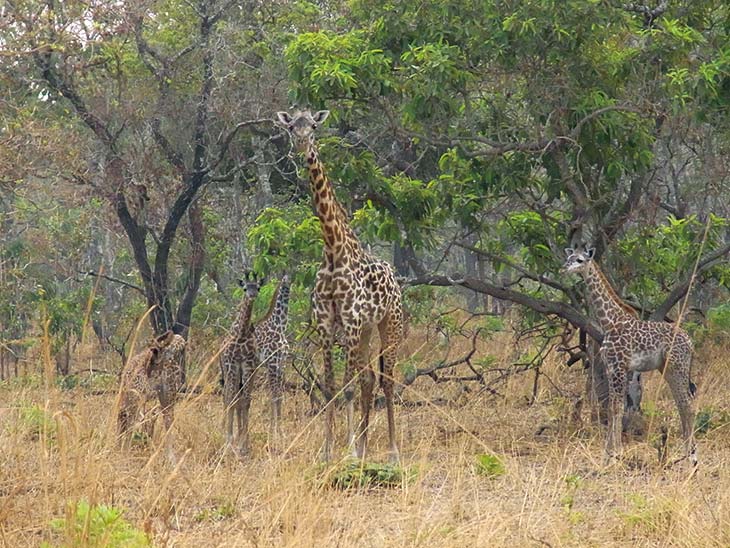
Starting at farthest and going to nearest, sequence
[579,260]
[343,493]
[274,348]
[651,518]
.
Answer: [274,348] < [579,260] < [343,493] < [651,518]

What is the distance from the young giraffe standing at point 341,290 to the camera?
346 inches

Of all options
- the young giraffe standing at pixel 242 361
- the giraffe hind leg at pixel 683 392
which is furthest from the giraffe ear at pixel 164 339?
the giraffe hind leg at pixel 683 392

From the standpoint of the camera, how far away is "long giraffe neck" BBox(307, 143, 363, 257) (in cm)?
888

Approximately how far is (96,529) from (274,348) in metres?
4.84

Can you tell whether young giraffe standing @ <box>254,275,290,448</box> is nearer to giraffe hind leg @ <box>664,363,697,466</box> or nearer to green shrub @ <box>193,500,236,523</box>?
green shrub @ <box>193,500,236,523</box>

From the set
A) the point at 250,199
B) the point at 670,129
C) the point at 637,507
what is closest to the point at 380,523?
the point at 637,507

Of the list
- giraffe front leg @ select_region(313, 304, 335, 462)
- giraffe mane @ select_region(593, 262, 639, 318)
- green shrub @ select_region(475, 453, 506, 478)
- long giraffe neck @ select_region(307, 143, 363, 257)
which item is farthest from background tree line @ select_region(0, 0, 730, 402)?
green shrub @ select_region(475, 453, 506, 478)

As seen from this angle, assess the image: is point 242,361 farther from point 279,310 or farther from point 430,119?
point 430,119

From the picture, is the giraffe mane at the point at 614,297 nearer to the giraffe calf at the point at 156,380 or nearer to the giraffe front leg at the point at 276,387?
the giraffe front leg at the point at 276,387

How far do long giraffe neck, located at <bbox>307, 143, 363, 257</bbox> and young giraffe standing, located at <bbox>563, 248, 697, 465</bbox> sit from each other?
1.96 metres

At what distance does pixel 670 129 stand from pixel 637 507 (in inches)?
189

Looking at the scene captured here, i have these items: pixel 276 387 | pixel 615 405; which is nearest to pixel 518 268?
pixel 615 405

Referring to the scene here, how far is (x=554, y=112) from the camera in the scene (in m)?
9.89

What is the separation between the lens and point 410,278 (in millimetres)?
10898
